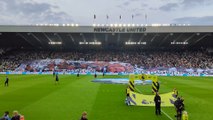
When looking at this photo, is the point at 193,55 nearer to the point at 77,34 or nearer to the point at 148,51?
the point at 148,51

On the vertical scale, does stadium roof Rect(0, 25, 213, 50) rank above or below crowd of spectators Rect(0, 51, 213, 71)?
above

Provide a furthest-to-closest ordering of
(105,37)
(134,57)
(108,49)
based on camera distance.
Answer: (108,49), (134,57), (105,37)

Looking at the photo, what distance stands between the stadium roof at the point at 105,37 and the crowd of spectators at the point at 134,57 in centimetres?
276

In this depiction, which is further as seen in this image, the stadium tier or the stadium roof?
the stadium tier

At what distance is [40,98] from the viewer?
31.8 m

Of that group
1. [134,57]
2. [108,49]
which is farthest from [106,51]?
[134,57]

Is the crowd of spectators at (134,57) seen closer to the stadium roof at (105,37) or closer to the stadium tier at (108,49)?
the stadium tier at (108,49)

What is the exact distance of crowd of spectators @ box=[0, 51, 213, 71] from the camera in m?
97.6

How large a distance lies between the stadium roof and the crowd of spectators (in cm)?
276

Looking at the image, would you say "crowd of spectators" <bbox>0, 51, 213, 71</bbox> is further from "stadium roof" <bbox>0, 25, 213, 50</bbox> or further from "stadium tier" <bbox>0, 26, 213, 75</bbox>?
"stadium roof" <bbox>0, 25, 213, 50</bbox>

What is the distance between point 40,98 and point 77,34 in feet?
208

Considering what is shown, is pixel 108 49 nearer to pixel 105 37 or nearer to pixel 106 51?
pixel 106 51

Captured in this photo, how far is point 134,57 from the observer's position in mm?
104750

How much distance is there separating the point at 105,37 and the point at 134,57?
13.5m
